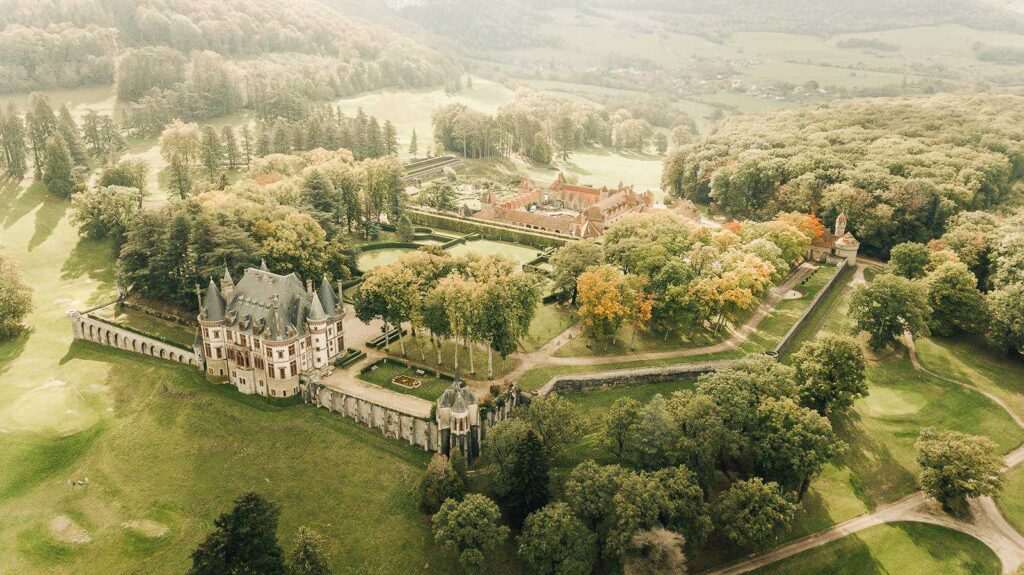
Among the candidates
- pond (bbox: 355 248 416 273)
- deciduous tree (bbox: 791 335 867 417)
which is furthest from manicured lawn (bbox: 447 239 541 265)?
deciduous tree (bbox: 791 335 867 417)

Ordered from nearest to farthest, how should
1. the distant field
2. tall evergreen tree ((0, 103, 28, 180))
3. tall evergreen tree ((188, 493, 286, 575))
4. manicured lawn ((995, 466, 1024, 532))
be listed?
tall evergreen tree ((188, 493, 286, 575)) → manicured lawn ((995, 466, 1024, 532)) → tall evergreen tree ((0, 103, 28, 180)) → the distant field

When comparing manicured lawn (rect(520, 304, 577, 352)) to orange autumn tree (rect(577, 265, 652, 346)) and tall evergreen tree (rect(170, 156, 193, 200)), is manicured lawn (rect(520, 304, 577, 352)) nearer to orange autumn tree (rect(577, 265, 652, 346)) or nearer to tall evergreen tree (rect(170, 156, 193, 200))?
orange autumn tree (rect(577, 265, 652, 346))

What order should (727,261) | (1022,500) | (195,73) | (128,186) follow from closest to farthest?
(1022,500) < (727,261) < (128,186) < (195,73)

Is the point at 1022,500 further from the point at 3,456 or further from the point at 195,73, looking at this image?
the point at 195,73

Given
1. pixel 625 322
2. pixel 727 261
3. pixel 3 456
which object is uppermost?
pixel 727 261

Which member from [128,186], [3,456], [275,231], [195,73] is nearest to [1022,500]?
[275,231]

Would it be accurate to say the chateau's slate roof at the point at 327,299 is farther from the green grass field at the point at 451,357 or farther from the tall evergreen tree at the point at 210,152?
the tall evergreen tree at the point at 210,152
